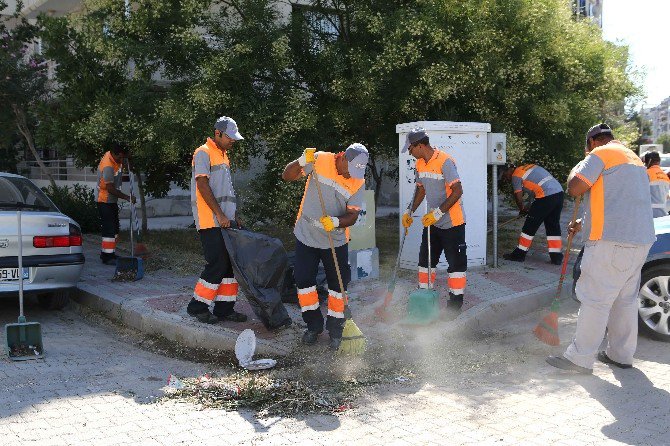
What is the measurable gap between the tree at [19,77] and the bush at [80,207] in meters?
1.44

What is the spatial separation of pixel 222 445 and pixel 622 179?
11.5ft

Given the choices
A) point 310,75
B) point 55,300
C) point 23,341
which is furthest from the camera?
point 310,75

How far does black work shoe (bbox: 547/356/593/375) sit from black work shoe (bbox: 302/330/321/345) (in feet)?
6.41

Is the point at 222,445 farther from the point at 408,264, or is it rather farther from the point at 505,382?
the point at 408,264

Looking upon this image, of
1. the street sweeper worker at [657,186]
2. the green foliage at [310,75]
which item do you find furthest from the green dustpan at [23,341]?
the street sweeper worker at [657,186]

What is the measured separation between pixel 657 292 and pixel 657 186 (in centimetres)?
A: 356

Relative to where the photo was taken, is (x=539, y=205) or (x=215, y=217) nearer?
(x=215, y=217)

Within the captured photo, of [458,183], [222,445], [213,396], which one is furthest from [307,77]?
→ [222,445]

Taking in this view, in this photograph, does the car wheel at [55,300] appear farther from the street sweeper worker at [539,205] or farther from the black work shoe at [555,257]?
the black work shoe at [555,257]

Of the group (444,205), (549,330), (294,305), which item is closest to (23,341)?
(294,305)

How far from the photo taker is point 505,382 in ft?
17.3

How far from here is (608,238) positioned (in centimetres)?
527

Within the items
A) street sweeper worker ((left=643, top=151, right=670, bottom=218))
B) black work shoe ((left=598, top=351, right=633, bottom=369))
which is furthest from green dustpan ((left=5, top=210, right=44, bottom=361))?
street sweeper worker ((left=643, top=151, right=670, bottom=218))

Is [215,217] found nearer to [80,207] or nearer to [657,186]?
[657,186]
